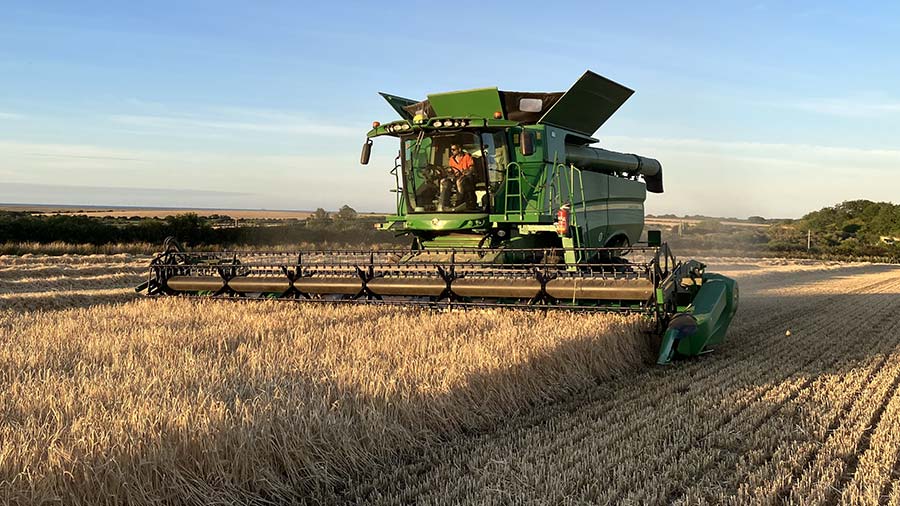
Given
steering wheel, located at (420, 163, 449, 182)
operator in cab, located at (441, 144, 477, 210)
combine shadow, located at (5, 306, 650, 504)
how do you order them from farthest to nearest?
steering wheel, located at (420, 163, 449, 182)
operator in cab, located at (441, 144, 477, 210)
combine shadow, located at (5, 306, 650, 504)

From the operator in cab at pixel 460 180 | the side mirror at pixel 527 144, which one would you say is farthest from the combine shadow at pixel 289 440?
the operator in cab at pixel 460 180

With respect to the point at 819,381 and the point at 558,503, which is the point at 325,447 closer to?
the point at 558,503

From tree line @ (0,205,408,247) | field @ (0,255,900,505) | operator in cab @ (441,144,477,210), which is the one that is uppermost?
operator in cab @ (441,144,477,210)

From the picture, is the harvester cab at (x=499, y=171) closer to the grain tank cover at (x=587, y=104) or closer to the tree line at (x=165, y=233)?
the grain tank cover at (x=587, y=104)

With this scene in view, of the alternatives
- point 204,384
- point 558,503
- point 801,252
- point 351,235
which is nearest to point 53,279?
point 204,384

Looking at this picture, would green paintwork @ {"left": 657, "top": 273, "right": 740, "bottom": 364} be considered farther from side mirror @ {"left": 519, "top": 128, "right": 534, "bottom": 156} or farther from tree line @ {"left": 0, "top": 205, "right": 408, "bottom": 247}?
tree line @ {"left": 0, "top": 205, "right": 408, "bottom": 247}

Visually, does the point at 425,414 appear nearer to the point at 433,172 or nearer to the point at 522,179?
the point at 522,179

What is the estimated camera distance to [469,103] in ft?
24.8

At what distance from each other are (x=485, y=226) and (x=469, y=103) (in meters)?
1.50

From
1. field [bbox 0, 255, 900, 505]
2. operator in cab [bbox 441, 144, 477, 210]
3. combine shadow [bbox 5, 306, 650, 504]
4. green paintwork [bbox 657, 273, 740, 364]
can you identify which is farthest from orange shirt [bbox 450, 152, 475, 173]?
combine shadow [bbox 5, 306, 650, 504]

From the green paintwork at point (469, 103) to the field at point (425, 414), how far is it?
2.79 metres

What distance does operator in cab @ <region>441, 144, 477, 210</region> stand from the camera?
7.17 metres

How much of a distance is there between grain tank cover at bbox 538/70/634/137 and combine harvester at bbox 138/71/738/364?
18 mm

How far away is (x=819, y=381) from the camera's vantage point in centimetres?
465
